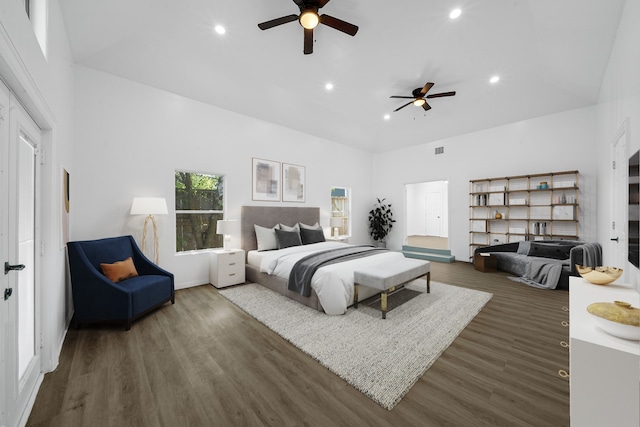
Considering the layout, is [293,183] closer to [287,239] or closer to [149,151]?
[287,239]

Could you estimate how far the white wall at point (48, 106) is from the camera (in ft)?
4.21

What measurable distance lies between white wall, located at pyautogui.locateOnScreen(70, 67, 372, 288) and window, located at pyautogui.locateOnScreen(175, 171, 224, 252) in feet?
0.54

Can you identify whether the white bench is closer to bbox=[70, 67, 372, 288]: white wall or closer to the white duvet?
the white duvet

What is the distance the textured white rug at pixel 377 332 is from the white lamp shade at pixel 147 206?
1.52 metres

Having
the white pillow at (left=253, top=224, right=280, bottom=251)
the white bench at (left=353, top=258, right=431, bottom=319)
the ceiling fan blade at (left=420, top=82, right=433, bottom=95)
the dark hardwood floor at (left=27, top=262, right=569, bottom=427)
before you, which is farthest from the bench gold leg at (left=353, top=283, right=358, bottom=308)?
the ceiling fan blade at (left=420, top=82, right=433, bottom=95)

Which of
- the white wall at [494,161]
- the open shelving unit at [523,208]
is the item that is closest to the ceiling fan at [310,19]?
the white wall at [494,161]

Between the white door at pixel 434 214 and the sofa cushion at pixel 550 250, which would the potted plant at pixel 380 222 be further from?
the white door at pixel 434 214

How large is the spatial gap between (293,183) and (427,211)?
23.9 feet

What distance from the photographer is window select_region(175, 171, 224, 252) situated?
13.7 feet

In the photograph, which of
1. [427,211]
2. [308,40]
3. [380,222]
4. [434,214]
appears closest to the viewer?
[308,40]

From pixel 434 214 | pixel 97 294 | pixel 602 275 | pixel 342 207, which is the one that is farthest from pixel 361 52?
pixel 434 214

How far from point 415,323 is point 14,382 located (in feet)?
10.3

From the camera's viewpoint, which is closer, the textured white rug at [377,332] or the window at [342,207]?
the textured white rug at [377,332]

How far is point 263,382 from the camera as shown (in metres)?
1.85
